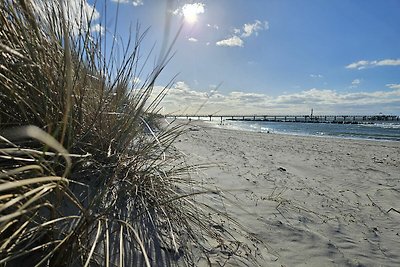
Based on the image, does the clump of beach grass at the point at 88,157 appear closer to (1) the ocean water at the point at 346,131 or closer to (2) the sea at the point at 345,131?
(2) the sea at the point at 345,131

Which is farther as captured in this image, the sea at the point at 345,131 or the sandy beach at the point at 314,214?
the sea at the point at 345,131

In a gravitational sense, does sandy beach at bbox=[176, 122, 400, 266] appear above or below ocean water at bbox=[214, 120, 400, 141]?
above

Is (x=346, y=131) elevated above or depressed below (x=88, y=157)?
below

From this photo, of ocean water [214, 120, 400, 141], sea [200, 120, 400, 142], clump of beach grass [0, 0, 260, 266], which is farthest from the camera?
ocean water [214, 120, 400, 141]

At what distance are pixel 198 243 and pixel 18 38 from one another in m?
1.50

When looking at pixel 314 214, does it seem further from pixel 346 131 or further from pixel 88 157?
pixel 346 131

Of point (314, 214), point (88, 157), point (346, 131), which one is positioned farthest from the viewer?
point (346, 131)

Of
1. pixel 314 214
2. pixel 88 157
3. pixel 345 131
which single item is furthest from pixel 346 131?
pixel 88 157

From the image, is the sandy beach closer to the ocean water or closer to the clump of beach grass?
the clump of beach grass

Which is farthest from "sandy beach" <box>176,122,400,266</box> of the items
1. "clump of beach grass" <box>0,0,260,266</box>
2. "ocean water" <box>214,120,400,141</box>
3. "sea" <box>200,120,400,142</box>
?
"ocean water" <box>214,120,400,141</box>

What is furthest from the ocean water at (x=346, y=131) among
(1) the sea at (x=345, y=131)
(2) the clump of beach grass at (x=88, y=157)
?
(2) the clump of beach grass at (x=88, y=157)

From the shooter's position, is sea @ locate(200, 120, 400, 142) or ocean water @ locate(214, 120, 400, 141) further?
ocean water @ locate(214, 120, 400, 141)

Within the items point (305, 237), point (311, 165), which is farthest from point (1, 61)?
point (311, 165)

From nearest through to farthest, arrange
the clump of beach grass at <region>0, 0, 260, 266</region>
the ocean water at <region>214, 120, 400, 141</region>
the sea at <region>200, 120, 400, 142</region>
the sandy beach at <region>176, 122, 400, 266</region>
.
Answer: the clump of beach grass at <region>0, 0, 260, 266</region> < the sandy beach at <region>176, 122, 400, 266</region> < the sea at <region>200, 120, 400, 142</region> < the ocean water at <region>214, 120, 400, 141</region>
